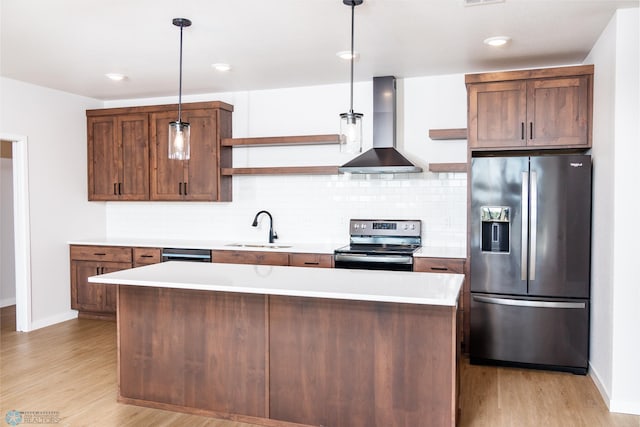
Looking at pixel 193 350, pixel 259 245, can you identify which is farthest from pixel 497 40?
pixel 193 350

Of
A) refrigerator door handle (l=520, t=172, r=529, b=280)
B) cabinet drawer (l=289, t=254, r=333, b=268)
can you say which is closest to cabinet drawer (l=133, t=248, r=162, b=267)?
cabinet drawer (l=289, t=254, r=333, b=268)

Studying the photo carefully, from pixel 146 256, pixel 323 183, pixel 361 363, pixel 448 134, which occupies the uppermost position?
pixel 448 134

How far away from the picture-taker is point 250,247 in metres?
4.85

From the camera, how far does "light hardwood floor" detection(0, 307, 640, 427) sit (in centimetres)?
298

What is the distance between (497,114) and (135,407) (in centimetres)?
344

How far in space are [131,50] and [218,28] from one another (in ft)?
3.14

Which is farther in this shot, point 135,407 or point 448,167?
point 448,167

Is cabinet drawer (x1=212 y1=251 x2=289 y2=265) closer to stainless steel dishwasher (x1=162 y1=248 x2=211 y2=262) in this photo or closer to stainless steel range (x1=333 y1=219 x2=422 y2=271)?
stainless steel dishwasher (x1=162 y1=248 x2=211 y2=262)

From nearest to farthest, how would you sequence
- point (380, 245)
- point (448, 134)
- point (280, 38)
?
point (280, 38) → point (448, 134) → point (380, 245)

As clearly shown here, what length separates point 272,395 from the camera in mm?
2871

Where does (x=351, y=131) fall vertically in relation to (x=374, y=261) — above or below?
above

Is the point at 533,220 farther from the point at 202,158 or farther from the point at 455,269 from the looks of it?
the point at 202,158

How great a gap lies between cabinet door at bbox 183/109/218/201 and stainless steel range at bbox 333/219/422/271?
1551mm

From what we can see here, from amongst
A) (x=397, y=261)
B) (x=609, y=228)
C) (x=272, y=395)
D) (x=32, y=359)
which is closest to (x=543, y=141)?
(x=609, y=228)
